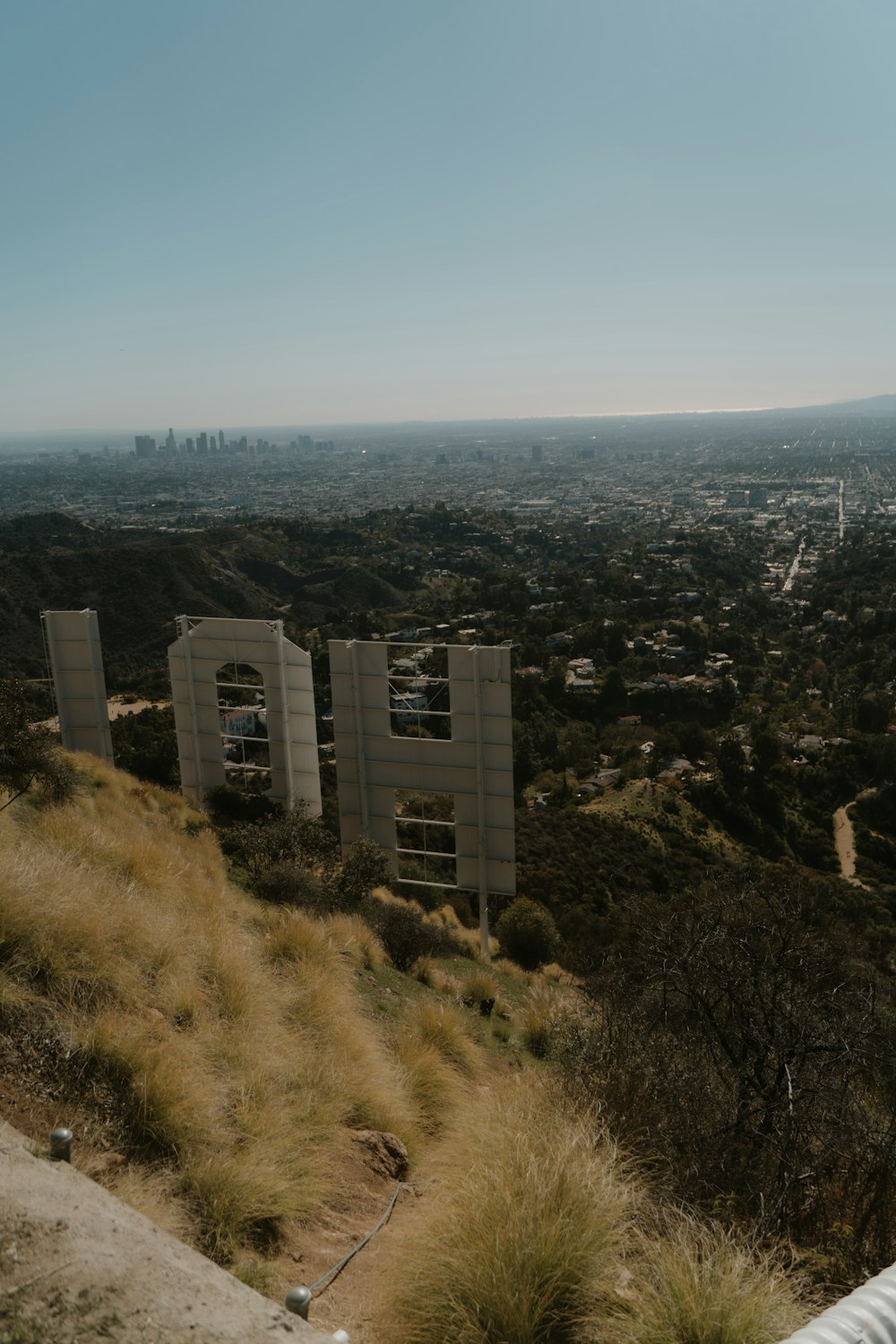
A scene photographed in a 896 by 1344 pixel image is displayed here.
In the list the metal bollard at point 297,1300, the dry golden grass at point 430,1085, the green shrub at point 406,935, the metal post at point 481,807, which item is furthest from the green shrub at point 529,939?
the metal bollard at point 297,1300

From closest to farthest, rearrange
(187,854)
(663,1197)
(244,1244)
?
(244,1244)
(663,1197)
(187,854)

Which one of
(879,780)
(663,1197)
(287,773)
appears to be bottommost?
(879,780)

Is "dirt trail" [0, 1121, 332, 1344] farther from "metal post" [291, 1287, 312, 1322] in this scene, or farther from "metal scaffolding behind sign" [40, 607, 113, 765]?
"metal scaffolding behind sign" [40, 607, 113, 765]

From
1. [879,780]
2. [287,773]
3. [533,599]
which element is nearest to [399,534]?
[533,599]

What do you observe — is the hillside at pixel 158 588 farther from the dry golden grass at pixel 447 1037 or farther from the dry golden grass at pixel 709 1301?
the dry golden grass at pixel 709 1301

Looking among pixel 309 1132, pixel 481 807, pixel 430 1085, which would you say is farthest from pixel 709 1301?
pixel 481 807

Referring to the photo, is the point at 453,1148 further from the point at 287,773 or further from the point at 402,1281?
the point at 287,773
